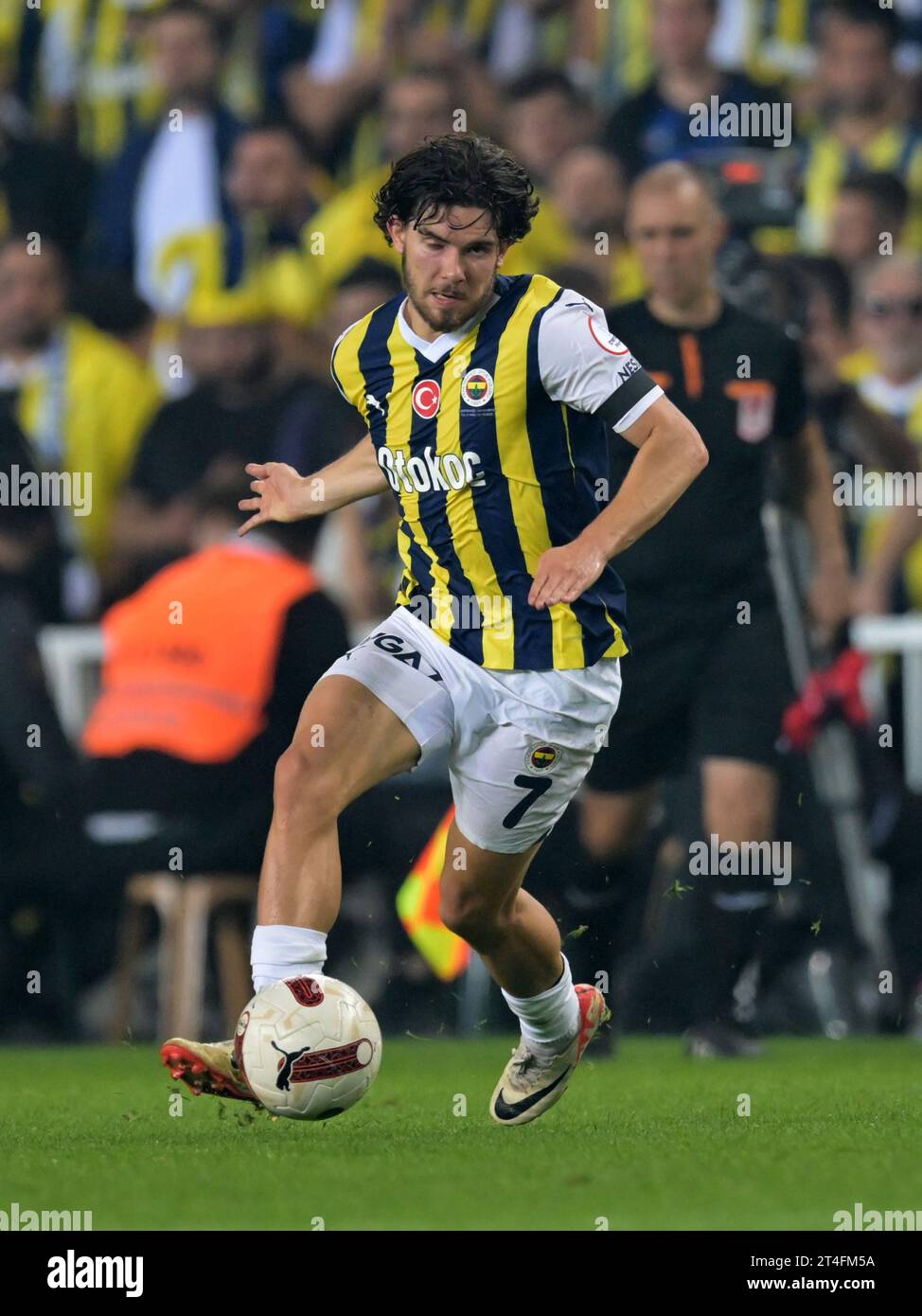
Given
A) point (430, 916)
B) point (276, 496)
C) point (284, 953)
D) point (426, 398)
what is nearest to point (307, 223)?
point (430, 916)

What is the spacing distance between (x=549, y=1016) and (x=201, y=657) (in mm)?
2880

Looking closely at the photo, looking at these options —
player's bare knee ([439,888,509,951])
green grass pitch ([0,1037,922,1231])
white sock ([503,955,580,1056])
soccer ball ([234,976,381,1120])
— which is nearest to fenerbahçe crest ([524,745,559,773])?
player's bare knee ([439,888,509,951])

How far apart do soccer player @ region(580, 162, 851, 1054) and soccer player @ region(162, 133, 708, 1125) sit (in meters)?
2.28

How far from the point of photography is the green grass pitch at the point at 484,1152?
4.19 metres

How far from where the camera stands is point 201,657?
26.8ft

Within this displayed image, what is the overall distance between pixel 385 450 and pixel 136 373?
4.62 metres

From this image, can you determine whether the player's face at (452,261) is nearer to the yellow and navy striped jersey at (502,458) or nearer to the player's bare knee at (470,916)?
the yellow and navy striped jersey at (502,458)

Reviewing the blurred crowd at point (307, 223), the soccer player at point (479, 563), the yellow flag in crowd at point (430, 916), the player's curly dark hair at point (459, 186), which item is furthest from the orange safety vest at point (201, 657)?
the player's curly dark hair at point (459, 186)

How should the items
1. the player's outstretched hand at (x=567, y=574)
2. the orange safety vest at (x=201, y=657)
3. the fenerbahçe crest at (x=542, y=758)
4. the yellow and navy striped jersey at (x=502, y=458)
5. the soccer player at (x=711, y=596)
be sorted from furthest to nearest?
the orange safety vest at (x=201, y=657) → the soccer player at (x=711, y=596) → the fenerbahçe crest at (x=542, y=758) → the yellow and navy striped jersey at (x=502, y=458) → the player's outstretched hand at (x=567, y=574)

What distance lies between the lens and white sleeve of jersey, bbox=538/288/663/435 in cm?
510

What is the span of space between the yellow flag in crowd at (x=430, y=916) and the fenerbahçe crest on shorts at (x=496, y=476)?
9.80 ft

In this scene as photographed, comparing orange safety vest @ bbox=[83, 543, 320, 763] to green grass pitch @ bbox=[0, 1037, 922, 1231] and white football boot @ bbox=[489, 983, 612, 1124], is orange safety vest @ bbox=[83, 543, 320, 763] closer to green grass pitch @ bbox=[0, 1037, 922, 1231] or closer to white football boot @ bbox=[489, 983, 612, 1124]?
green grass pitch @ bbox=[0, 1037, 922, 1231]

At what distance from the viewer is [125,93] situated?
10664 mm

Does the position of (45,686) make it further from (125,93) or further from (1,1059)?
(125,93)
